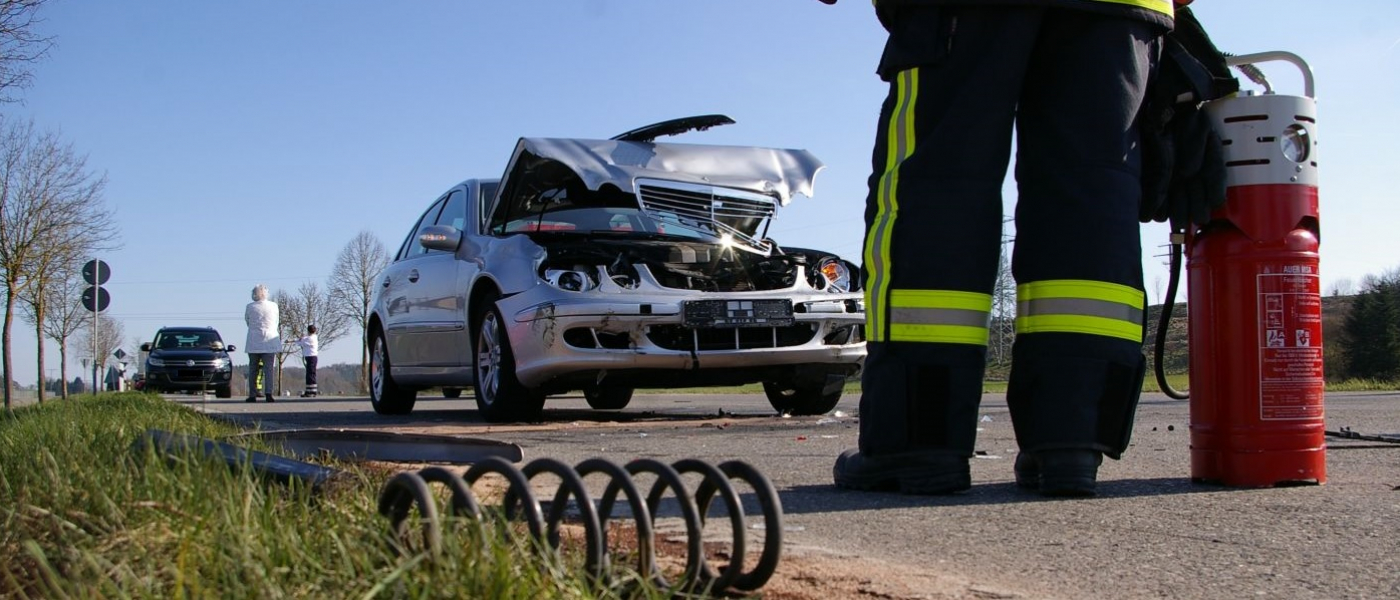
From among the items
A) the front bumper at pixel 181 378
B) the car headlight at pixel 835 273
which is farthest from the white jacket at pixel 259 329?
the front bumper at pixel 181 378

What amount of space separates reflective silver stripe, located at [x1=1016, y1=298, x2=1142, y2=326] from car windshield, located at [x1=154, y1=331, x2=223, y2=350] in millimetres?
29982

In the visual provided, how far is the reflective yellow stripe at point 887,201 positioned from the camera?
3.51 meters

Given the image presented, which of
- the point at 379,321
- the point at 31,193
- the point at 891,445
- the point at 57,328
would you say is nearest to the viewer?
the point at 891,445

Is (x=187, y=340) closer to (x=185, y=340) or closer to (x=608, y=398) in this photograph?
(x=185, y=340)

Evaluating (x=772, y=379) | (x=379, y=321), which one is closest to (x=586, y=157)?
(x=772, y=379)

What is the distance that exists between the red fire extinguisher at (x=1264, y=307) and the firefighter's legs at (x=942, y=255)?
0.82 meters

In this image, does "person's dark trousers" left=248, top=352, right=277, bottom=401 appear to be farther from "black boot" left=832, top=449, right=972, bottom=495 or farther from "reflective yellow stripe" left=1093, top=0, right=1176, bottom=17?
"reflective yellow stripe" left=1093, top=0, right=1176, bottom=17

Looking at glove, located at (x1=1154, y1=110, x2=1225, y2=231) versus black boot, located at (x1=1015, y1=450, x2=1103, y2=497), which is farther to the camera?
glove, located at (x1=1154, y1=110, x2=1225, y2=231)

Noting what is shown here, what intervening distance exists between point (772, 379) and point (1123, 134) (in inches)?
169

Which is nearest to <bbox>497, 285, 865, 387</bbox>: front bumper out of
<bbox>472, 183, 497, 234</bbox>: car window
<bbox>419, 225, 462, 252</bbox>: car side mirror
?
<bbox>419, 225, 462, 252</bbox>: car side mirror

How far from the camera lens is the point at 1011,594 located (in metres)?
2.19

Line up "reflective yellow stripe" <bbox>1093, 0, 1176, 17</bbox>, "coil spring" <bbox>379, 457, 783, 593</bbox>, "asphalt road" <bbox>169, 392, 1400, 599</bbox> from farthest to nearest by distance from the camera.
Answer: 1. "reflective yellow stripe" <bbox>1093, 0, 1176, 17</bbox>
2. "asphalt road" <bbox>169, 392, 1400, 599</bbox>
3. "coil spring" <bbox>379, 457, 783, 593</bbox>

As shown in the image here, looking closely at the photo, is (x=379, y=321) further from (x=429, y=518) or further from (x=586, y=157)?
(x=429, y=518)

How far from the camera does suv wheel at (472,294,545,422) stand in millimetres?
7312
